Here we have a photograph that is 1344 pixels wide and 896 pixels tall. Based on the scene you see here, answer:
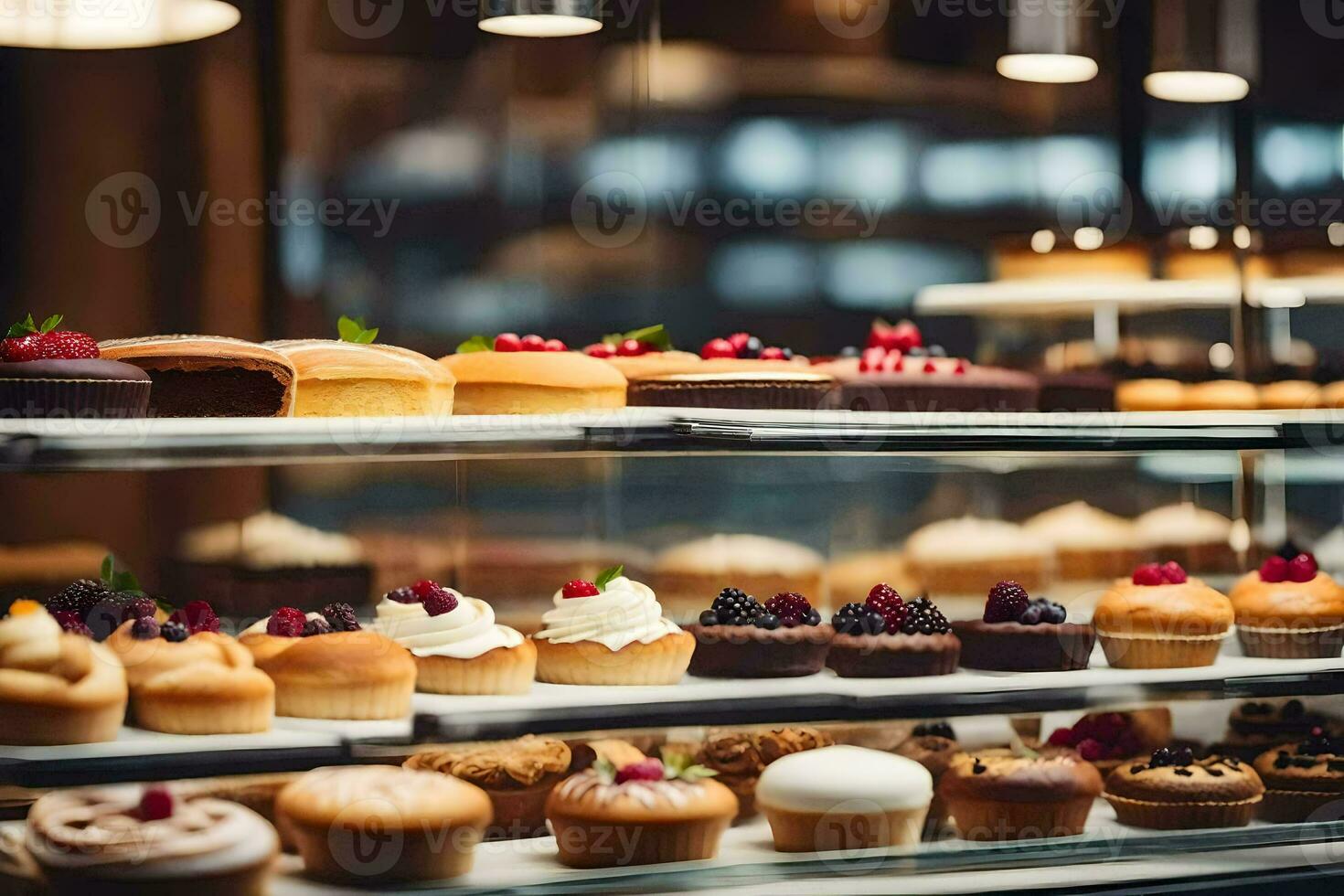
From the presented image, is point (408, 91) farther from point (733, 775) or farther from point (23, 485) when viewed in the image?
point (733, 775)

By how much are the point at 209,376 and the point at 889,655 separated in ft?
5.20

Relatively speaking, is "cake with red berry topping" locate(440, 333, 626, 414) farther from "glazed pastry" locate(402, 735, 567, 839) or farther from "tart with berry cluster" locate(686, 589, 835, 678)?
"glazed pastry" locate(402, 735, 567, 839)

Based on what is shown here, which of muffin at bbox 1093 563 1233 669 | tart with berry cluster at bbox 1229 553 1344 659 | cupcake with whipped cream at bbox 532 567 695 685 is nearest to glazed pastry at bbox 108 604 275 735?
cupcake with whipped cream at bbox 532 567 695 685

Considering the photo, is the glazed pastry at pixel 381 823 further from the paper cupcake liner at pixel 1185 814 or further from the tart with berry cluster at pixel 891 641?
the paper cupcake liner at pixel 1185 814

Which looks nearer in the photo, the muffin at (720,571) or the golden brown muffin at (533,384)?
the golden brown muffin at (533,384)

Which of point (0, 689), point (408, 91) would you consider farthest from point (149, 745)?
point (408, 91)

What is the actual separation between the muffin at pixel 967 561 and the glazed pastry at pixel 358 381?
1421 millimetres

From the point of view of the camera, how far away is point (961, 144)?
14.6 feet

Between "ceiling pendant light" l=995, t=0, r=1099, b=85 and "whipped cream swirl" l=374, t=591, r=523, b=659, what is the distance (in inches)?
85.6

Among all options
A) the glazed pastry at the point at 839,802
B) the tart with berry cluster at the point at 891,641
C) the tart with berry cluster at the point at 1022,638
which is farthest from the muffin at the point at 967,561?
the glazed pastry at the point at 839,802

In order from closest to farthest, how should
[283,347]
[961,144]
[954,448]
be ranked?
[283,347], [954,448], [961,144]

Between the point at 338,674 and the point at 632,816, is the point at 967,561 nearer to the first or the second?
the point at 632,816

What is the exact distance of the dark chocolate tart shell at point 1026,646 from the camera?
12.4ft

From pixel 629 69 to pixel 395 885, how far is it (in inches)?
82.1
